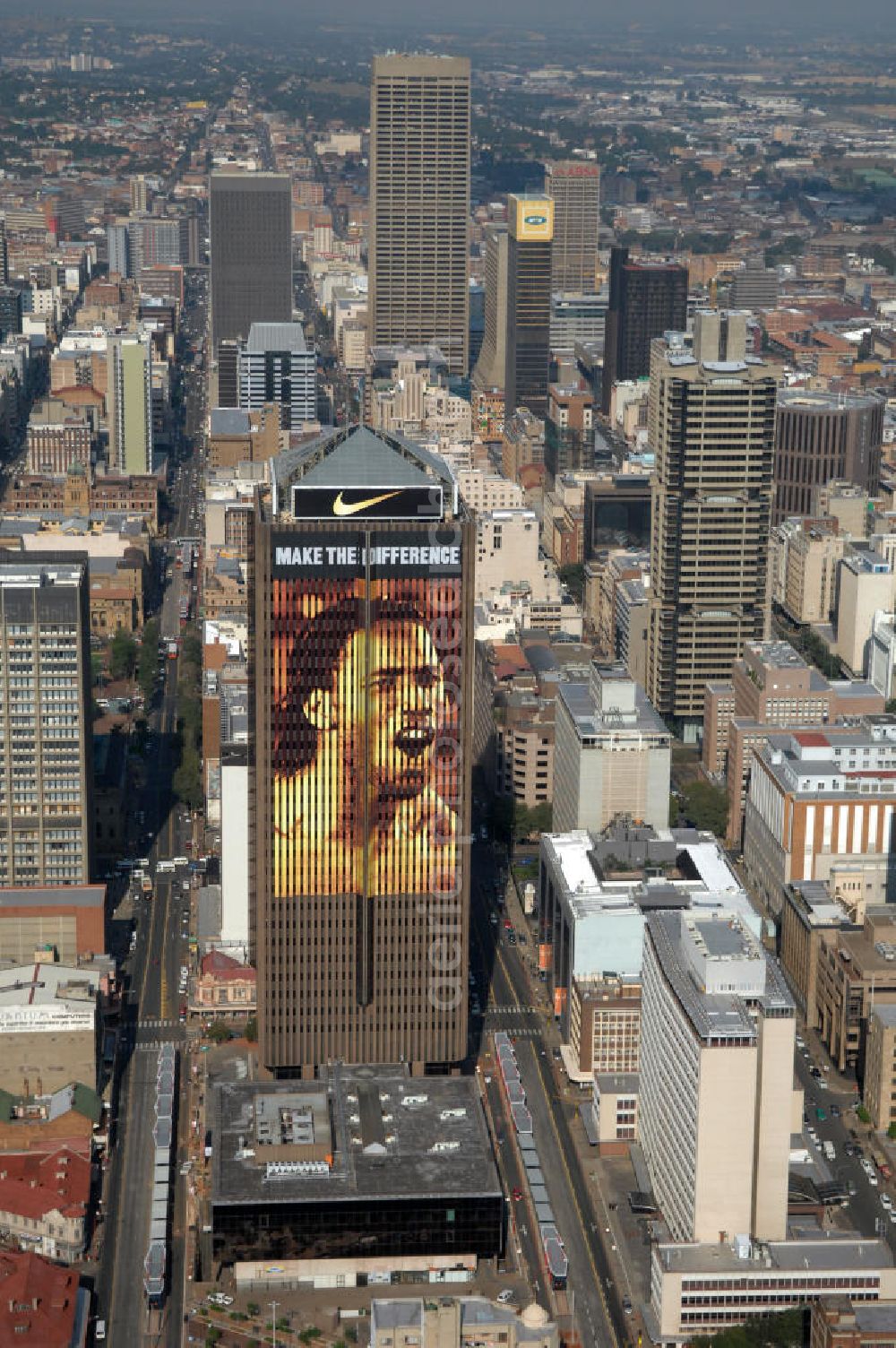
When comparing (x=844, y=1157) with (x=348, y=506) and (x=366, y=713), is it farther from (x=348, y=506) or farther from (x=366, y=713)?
(x=348, y=506)

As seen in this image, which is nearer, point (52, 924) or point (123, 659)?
point (52, 924)

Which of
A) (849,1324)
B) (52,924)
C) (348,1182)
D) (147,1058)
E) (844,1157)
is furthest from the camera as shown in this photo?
(52,924)

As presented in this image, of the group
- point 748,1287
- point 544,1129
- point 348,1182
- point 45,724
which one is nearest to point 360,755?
point 348,1182

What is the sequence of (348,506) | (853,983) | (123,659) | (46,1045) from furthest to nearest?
(123,659), (853,983), (46,1045), (348,506)

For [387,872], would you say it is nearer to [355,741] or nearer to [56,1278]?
[355,741]

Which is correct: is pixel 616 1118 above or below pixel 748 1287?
below

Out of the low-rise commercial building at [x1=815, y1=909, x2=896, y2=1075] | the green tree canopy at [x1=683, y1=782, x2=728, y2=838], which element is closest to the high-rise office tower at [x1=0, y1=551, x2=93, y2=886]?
the green tree canopy at [x1=683, y1=782, x2=728, y2=838]

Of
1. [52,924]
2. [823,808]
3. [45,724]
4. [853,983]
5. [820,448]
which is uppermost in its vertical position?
[45,724]
